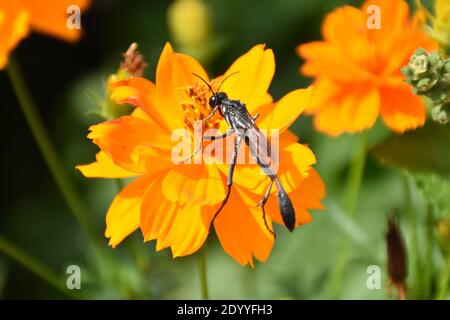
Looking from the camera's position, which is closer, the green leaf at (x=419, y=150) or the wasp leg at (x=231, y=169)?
the wasp leg at (x=231, y=169)

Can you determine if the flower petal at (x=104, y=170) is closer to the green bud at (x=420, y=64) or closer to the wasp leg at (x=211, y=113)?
the wasp leg at (x=211, y=113)

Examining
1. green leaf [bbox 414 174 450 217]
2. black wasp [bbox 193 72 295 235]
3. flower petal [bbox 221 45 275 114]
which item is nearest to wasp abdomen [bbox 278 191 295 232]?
black wasp [bbox 193 72 295 235]

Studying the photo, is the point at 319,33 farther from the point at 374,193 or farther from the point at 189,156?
the point at 189,156

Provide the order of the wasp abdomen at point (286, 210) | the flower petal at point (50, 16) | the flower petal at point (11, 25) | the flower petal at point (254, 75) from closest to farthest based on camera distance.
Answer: the wasp abdomen at point (286, 210) → the flower petal at point (254, 75) → the flower petal at point (11, 25) → the flower petal at point (50, 16)

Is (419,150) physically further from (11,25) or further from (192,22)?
(11,25)

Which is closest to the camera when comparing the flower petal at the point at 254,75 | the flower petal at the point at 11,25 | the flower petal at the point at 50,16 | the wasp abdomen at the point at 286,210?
the wasp abdomen at the point at 286,210

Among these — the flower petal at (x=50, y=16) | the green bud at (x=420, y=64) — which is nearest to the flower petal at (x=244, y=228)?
the green bud at (x=420, y=64)

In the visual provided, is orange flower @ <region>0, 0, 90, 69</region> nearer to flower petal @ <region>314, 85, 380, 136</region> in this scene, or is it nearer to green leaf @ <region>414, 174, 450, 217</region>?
flower petal @ <region>314, 85, 380, 136</region>

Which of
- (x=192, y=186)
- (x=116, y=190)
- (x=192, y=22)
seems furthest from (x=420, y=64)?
(x=116, y=190)
